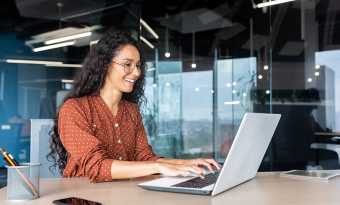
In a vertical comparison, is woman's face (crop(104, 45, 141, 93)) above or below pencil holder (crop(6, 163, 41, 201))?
above

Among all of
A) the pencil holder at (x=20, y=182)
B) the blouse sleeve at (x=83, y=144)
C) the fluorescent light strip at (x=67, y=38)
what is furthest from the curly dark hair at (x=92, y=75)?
the fluorescent light strip at (x=67, y=38)

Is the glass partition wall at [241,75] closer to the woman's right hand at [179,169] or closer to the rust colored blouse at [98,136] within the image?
the rust colored blouse at [98,136]

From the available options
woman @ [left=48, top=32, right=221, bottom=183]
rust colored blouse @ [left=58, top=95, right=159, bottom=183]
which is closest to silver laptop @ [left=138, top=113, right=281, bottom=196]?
woman @ [left=48, top=32, right=221, bottom=183]

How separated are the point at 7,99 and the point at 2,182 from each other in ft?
3.47

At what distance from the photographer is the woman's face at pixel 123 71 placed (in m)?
1.60

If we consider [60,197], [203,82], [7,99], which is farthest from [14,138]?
[60,197]

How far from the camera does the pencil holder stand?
87cm

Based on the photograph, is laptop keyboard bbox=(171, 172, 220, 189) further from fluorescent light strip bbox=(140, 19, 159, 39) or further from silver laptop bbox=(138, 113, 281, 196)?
fluorescent light strip bbox=(140, 19, 159, 39)

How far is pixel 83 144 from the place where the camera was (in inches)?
49.9

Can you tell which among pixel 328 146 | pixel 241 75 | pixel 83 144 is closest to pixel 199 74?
pixel 241 75

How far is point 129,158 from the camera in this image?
1663mm

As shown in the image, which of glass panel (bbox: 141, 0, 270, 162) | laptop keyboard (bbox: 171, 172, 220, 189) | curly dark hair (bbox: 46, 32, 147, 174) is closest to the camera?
laptop keyboard (bbox: 171, 172, 220, 189)

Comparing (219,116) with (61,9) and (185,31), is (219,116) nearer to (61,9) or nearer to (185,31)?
(185,31)

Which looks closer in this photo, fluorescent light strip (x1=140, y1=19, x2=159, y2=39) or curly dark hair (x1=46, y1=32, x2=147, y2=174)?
curly dark hair (x1=46, y1=32, x2=147, y2=174)
